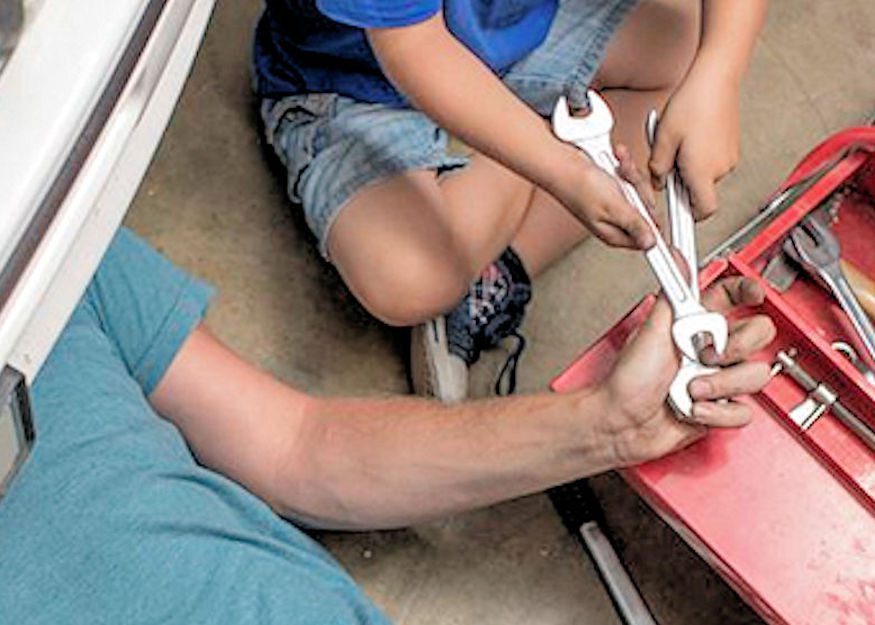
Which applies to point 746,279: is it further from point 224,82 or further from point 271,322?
point 224,82

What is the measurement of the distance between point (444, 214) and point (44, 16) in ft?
2.12

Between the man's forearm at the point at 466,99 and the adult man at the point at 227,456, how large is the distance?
154 mm

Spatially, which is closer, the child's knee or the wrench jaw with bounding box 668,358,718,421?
the wrench jaw with bounding box 668,358,718,421

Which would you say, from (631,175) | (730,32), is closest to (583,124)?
(631,175)

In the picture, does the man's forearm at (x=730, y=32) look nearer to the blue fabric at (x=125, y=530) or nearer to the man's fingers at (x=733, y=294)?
the man's fingers at (x=733, y=294)

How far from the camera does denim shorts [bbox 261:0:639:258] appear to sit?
1.17 m

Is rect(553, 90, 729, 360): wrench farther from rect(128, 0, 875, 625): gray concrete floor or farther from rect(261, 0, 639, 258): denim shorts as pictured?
rect(128, 0, 875, 625): gray concrete floor

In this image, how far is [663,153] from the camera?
3.34ft

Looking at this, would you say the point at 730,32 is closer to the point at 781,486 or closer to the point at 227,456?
the point at 781,486

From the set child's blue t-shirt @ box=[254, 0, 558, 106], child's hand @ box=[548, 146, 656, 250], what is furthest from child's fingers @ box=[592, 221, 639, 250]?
child's blue t-shirt @ box=[254, 0, 558, 106]

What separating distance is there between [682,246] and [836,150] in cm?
19

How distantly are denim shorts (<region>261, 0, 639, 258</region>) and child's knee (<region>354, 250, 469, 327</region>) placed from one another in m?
0.06

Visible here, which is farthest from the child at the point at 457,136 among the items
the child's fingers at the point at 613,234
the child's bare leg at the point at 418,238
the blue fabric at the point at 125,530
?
the blue fabric at the point at 125,530

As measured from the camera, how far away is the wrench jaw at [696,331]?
93 centimetres
